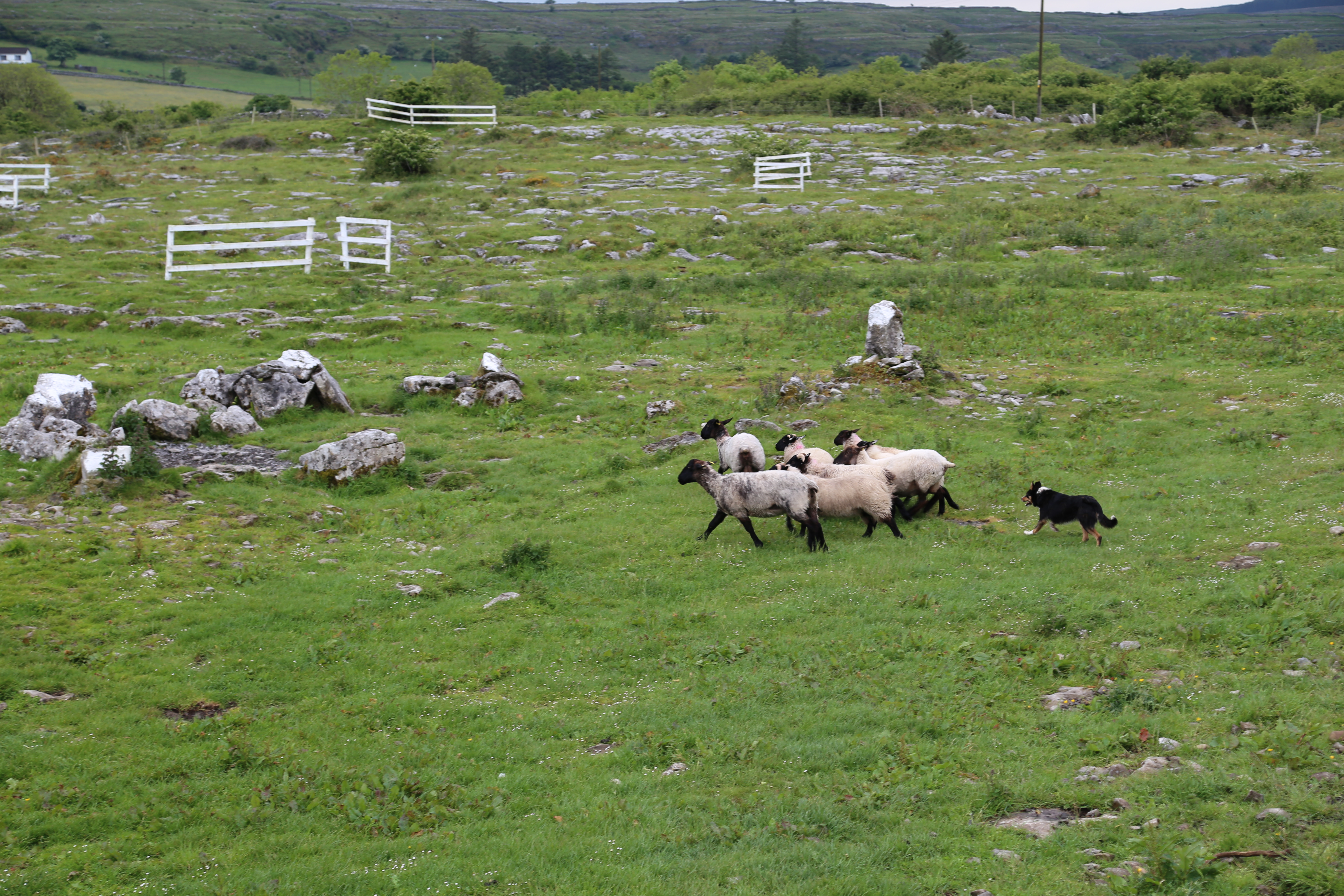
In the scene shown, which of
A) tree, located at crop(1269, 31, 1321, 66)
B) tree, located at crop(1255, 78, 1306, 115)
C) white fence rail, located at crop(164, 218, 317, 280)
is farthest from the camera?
tree, located at crop(1269, 31, 1321, 66)

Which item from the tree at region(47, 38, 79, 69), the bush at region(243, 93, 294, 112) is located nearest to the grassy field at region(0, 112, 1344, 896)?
the bush at region(243, 93, 294, 112)

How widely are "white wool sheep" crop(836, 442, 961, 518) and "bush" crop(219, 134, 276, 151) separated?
2379 inches

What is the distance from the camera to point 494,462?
61.9 feet

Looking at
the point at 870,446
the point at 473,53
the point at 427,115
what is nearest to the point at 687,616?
the point at 870,446

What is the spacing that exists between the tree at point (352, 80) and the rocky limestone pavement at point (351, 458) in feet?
227

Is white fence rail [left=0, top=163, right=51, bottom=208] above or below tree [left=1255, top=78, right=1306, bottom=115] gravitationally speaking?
below

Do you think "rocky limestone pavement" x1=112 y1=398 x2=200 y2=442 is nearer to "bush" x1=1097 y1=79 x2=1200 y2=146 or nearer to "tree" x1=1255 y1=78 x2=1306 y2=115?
"bush" x1=1097 y1=79 x2=1200 y2=146

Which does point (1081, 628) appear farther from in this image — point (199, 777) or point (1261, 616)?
point (199, 777)

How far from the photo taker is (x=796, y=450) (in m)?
16.2

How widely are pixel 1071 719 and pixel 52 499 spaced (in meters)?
15.8

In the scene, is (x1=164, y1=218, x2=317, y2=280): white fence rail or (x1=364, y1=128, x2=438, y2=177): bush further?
(x1=364, y1=128, x2=438, y2=177): bush

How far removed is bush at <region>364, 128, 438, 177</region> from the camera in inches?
2073

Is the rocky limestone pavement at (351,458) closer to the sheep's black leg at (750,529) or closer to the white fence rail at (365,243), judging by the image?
the sheep's black leg at (750,529)

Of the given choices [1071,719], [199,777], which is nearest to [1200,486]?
[1071,719]
